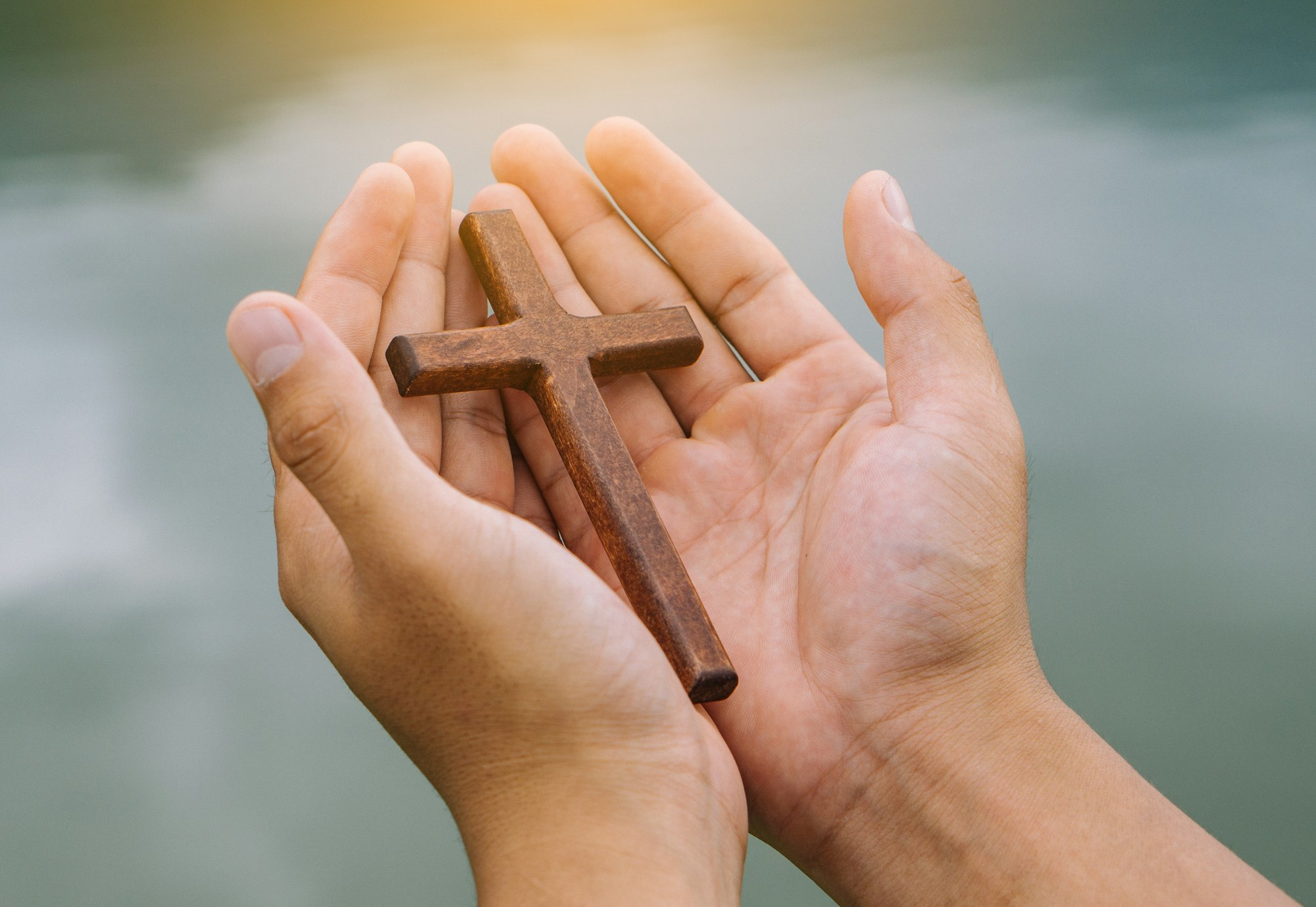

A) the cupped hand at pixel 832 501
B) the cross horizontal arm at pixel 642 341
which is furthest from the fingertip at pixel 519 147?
the cross horizontal arm at pixel 642 341

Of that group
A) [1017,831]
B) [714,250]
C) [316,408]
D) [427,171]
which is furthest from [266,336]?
[1017,831]

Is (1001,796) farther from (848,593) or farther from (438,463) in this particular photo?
(438,463)

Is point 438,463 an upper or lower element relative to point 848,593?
upper

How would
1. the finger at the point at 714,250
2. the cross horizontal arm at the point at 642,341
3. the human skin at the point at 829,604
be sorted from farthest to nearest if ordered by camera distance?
the finger at the point at 714,250 < the cross horizontal arm at the point at 642,341 < the human skin at the point at 829,604

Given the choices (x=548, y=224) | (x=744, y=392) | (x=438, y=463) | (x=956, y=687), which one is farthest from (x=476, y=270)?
(x=956, y=687)

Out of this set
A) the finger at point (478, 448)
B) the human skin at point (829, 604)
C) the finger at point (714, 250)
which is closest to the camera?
the human skin at point (829, 604)

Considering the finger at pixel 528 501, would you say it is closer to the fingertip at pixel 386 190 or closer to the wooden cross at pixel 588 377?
the wooden cross at pixel 588 377

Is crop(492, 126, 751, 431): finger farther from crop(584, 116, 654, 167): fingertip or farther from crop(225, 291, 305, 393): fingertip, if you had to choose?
crop(225, 291, 305, 393): fingertip
